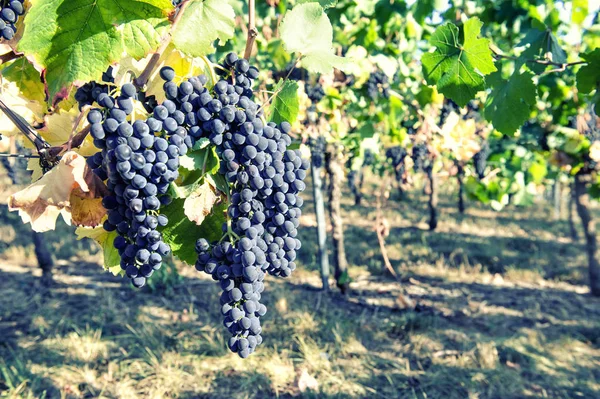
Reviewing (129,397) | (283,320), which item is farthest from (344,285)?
(129,397)

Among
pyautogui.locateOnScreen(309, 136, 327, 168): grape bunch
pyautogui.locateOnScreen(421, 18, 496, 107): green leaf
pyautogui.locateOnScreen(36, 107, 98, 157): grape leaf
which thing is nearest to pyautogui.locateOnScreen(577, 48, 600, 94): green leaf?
pyautogui.locateOnScreen(421, 18, 496, 107): green leaf

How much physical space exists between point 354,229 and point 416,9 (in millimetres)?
7957

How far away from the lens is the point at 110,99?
814 mm

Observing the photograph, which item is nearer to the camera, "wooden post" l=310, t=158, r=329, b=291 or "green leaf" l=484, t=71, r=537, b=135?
"green leaf" l=484, t=71, r=537, b=135

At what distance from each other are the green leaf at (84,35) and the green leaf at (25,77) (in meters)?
0.31

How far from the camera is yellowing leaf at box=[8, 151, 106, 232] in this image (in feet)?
2.61

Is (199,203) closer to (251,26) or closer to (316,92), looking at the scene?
(251,26)

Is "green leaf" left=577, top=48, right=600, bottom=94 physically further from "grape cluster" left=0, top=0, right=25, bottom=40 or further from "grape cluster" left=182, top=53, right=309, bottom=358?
"grape cluster" left=0, top=0, right=25, bottom=40

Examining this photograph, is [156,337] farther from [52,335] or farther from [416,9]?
[416,9]

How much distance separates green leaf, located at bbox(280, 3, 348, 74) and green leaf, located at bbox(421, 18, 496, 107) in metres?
0.67

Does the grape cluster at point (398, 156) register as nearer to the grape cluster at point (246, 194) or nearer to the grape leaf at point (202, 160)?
the grape cluster at point (246, 194)

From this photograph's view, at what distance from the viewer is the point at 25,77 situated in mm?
1101

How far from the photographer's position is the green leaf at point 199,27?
2.72 feet

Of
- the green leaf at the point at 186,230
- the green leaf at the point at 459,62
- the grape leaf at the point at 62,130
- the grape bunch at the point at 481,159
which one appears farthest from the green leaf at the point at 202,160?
the grape bunch at the point at 481,159
